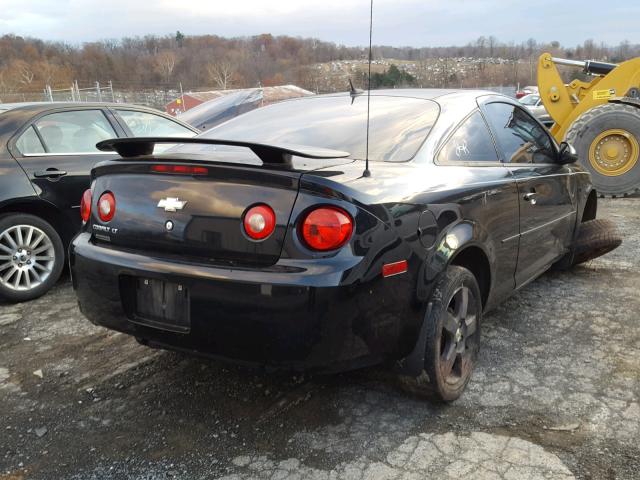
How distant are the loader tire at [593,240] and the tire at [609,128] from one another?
13.1ft

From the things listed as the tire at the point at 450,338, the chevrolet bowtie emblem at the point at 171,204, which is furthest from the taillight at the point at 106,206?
the tire at the point at 450,338

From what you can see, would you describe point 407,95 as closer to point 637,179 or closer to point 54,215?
point 54,215

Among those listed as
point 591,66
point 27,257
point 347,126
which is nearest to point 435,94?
point 347,126

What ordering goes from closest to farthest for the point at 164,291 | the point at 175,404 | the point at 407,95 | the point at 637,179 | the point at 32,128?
the point at 164,291 → the point at 175,404 → the point at 407,95 → the point at 32,128 → the point at 637,179

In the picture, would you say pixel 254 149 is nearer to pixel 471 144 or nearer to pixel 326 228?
pixel 326 228

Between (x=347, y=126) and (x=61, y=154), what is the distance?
2.78 metres

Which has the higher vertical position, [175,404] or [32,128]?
[32,128]

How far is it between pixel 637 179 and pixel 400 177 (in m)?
7.60

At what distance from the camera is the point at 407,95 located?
3375 millimetres

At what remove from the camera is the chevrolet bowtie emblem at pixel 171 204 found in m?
2.36

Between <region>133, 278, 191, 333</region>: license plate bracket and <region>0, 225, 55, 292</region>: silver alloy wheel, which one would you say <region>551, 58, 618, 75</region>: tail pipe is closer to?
<region>0, 225, 55, 292</region>: silver alloy wheel

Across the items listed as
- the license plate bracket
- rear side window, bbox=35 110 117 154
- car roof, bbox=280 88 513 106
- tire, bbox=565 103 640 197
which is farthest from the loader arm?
the license plate bracket

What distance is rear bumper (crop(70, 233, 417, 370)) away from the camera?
2.13 metres

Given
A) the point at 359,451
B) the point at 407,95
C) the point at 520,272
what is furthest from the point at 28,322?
the point at 520,272
